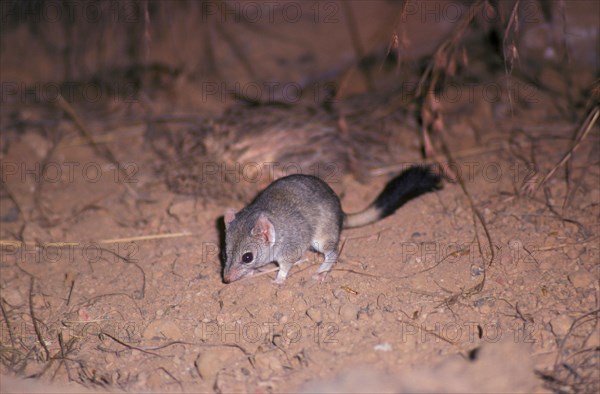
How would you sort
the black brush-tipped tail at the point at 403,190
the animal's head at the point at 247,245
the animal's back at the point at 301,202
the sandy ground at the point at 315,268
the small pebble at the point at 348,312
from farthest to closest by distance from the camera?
the black brush-tipped tail at the point at 403,190 → the animal's back at the point at 301,202 → the animal's head at the point at 247,245 → the small pebble at the point at 348,312 → the sandy ground at the point at 315,268

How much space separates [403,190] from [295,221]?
1024 millimetres

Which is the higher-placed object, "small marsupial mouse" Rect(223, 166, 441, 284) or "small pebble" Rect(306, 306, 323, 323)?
"small marsupial mouse" Rect(223, 166, 441, 284)

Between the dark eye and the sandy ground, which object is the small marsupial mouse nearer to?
the dark eye

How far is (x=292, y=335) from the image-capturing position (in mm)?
4160

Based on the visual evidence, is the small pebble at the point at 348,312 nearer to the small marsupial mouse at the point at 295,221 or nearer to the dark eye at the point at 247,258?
the small marsupial mouse at the point at 295,221

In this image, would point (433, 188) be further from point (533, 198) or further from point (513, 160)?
point (513, 160)

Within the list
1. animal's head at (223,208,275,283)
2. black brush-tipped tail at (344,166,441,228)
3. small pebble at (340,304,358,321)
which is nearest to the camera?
small pebble at (340,304,358,321)

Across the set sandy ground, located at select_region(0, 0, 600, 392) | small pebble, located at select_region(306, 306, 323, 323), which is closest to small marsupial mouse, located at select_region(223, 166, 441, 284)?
sandy ground, located at select_region(0, 0, 600, 392)

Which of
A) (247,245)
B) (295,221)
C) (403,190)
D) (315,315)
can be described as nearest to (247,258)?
(247,245)

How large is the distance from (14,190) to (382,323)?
4723 mm

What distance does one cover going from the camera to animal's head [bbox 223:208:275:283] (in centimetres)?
457

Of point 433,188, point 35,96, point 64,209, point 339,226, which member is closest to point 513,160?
point 433,188

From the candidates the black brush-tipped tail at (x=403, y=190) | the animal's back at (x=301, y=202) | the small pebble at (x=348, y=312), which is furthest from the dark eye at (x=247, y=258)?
the black brush-tipped tail at (x=403, y=190)

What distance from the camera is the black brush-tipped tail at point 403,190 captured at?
4.95 metres
